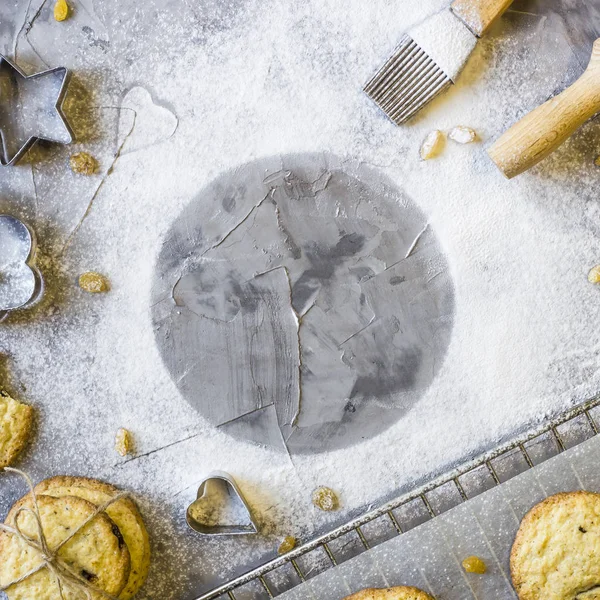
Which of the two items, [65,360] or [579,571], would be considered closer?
[579,571]

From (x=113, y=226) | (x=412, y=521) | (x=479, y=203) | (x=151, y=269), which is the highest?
(x=113, y=226)

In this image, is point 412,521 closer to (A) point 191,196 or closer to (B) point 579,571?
(B) point 579,571

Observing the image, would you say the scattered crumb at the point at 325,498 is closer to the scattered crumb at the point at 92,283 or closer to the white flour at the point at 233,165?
the white flour at the point at 233,165

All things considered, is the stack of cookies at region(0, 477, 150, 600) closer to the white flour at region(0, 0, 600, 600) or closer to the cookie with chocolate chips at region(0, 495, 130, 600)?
the cookie with chocolate chips at region(0, 495, 130, 600)

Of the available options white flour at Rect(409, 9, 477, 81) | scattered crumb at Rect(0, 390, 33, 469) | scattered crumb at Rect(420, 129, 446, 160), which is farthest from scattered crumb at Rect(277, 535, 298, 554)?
white flour at Rect(409, 9, 477, 81)

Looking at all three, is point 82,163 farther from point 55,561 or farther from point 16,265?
point 55,561

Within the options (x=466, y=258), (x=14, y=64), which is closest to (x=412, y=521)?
(x=466, y=258)
